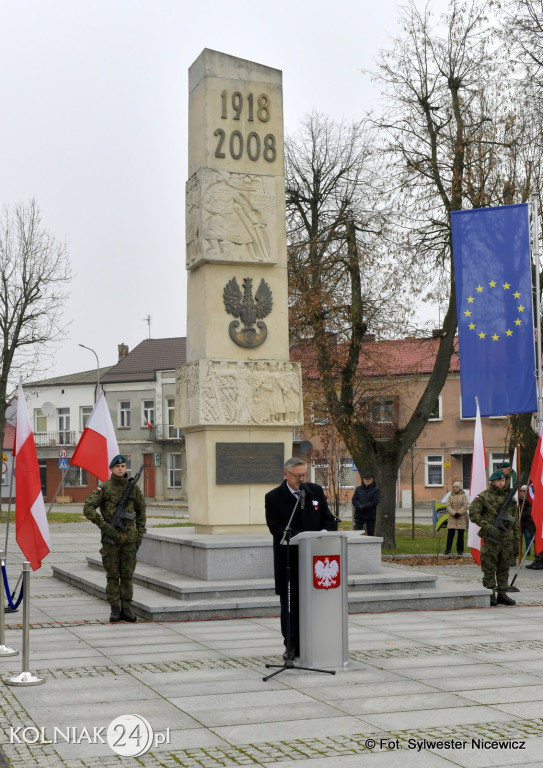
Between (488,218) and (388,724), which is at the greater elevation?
(488,218)

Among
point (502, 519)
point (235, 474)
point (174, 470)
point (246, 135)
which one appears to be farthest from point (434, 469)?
point (502, 519)

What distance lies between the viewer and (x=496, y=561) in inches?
569

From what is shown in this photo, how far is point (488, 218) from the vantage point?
63.8 ft

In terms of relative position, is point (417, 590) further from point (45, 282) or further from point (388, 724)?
point (45, 282)

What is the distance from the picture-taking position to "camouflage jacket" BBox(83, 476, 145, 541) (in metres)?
12.7

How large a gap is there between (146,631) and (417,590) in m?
4.37

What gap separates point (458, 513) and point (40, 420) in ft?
190

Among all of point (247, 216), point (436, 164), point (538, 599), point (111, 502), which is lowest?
point (538, 599)

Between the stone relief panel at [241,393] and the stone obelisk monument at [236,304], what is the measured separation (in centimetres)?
2

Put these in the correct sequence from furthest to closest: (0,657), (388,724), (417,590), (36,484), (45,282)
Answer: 1. (45,282)
2. (417,590)
3. (36,484)
4. (0,657)
5. (388,724)

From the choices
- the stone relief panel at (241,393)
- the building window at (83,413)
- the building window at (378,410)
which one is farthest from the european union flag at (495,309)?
the building window at (83,413)

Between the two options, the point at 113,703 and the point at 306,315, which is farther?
the point at 306,315

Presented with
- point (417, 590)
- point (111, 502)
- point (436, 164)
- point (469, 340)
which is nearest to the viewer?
point (111, 502)

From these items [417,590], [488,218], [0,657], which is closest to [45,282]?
[488,218]
